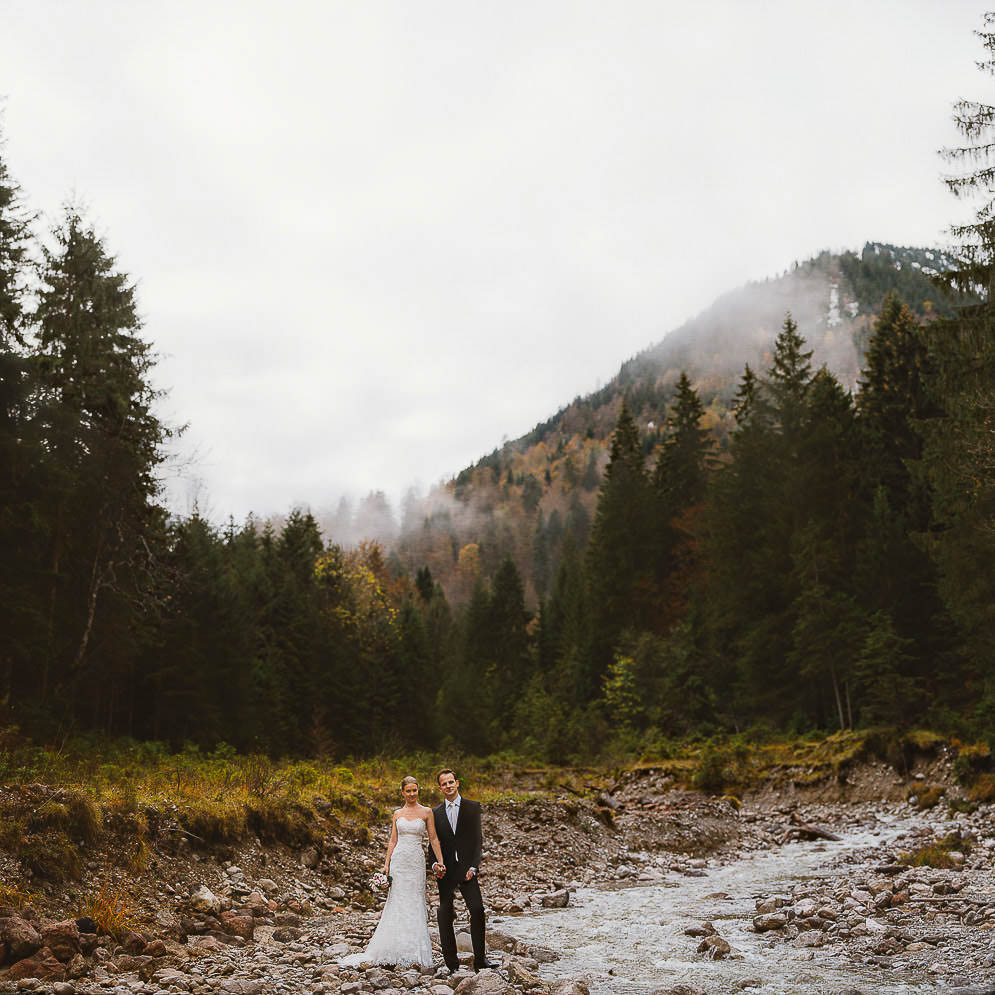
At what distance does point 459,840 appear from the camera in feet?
26.4

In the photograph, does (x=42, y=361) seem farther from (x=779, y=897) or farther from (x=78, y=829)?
(x=779, y=897)

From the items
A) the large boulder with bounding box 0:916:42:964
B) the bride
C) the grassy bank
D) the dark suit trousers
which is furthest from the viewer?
the grassy bank

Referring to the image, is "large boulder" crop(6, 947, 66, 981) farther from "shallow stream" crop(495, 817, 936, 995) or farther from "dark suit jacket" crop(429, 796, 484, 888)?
"shallow stream" crop(495, 817, 936, 995)

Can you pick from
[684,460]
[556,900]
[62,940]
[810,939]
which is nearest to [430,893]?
[556,900]

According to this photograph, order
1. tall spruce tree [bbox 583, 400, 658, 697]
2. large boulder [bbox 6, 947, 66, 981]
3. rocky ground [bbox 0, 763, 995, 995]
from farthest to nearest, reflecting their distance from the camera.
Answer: tall spruce tree [bbox 583, 400, 658, 697], rocky ground [bbox 0, 763, 995, 995], large boulder [bbox 6, 947, 66, 981]

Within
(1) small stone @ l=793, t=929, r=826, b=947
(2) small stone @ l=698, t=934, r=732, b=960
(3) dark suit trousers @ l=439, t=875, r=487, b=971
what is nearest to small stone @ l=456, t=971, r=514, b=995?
(3) dark suit trousers @ l=439, t=875, r=487, b=971

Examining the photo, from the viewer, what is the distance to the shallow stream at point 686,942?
757 cm

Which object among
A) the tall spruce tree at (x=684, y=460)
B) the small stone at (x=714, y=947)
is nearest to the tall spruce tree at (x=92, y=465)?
the small stone at (x=714, y=947)

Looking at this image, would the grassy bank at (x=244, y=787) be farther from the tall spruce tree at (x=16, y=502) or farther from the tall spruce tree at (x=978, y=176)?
the tall spruce tree at (x=978, y=176)

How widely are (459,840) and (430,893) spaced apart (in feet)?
16.9

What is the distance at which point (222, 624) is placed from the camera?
3603 centimetres

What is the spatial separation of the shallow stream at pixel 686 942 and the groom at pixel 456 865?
1.00 meters

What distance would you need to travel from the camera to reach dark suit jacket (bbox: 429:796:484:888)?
798 cm

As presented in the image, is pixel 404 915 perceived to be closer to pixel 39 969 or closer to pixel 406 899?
pixel 406 899
